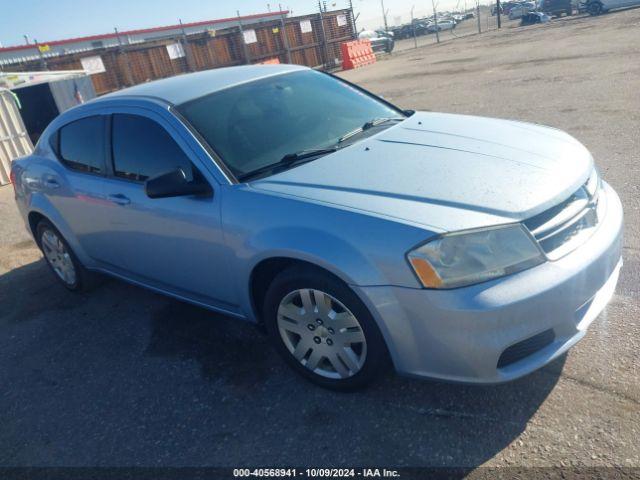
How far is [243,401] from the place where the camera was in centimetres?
297

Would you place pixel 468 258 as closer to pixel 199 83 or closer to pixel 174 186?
pixel 174 186

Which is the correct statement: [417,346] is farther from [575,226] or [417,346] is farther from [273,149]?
[273,149]

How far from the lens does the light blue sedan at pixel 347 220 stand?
230 cm

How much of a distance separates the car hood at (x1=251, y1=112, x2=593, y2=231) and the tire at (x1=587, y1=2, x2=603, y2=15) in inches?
1406

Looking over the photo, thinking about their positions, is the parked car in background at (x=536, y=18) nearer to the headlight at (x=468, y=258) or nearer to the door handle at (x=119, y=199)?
the door handle at (x=119, y=199)

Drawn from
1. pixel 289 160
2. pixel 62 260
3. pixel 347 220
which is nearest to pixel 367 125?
pixel 289 160

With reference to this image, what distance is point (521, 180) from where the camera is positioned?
8.47 ft

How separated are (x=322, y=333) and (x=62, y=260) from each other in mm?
2998

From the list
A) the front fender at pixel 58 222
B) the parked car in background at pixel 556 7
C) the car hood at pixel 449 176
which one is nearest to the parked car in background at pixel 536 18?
the parked car in background at pixel 556 7

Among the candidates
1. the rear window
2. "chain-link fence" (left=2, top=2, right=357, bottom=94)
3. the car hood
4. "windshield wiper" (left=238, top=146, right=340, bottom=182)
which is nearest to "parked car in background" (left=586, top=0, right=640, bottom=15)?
"chain-link fence" (left=2, top=2, right=357, bottom=94)

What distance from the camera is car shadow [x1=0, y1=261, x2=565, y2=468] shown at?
2.52 m

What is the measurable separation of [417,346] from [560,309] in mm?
643

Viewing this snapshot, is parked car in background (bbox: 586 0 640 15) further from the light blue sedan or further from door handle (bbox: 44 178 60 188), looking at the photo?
door handle (bbox: 44 178 60 188)

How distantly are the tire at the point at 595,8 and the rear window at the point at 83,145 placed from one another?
36625mm
